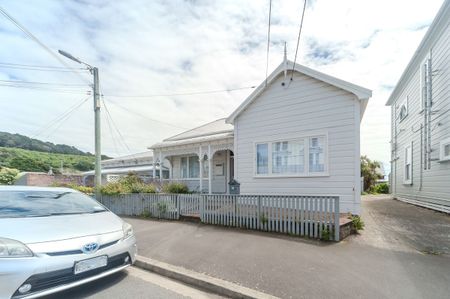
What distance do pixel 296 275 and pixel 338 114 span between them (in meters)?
6.20

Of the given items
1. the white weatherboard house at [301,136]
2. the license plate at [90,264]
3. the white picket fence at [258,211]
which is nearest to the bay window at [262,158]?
the white weatherboard house at [301,136]

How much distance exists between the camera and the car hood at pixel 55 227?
11.4 feet

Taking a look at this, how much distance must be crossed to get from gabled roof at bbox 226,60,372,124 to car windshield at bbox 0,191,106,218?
24.1 ft

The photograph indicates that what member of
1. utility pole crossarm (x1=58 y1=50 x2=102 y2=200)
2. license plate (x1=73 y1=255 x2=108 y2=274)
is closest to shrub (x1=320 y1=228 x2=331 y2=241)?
license plate (x1=73 y1=255 x2=108 y2=274)

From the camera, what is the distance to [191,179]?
16750 millimetres

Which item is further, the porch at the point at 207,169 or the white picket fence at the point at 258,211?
the porch at the point at 207,169

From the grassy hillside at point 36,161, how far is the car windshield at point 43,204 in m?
31.6

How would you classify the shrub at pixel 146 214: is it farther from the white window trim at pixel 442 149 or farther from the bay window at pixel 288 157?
the white window trim at pixel 442 149

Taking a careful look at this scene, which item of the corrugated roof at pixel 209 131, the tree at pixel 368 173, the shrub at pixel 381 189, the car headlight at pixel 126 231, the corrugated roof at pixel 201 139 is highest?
the corrugated roof at pixel 209 131

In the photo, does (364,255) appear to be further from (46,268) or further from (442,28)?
(442,28)

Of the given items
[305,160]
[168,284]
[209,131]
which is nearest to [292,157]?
[305,160]

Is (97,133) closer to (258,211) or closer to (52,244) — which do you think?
(258,211)

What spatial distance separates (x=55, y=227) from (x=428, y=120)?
44.8ft

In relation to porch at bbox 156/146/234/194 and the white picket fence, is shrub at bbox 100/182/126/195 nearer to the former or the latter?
the white picket fence
